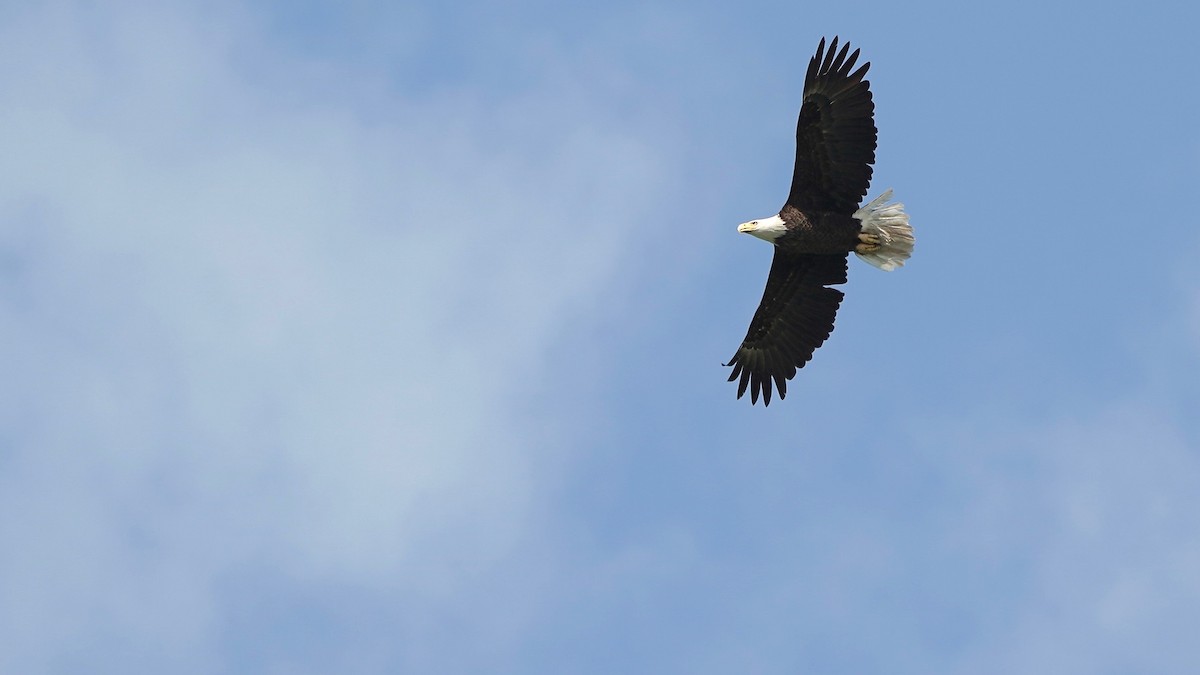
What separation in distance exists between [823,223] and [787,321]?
186 cm

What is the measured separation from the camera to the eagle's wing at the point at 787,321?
21.7 meters

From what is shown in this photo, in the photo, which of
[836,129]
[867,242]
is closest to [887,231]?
[867,242]

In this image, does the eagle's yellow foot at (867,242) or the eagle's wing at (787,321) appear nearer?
the eagle's yellow foot at (867,242)

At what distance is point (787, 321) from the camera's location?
22141 mm

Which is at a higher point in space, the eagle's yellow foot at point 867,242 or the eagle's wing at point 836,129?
the eagle's wing at point 836,129

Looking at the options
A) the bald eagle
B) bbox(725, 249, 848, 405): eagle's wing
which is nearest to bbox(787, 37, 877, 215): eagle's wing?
the bald eagle

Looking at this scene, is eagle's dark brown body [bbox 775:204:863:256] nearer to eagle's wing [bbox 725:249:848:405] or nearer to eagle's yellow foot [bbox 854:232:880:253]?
eagle's yellow foot [bbox 854:232:880:253]

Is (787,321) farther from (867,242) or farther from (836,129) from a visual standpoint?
(836,129)

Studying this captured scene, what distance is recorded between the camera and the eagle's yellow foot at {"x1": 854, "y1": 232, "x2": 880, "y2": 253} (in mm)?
20812

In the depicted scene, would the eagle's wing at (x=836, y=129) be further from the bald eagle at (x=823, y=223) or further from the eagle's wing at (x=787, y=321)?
the eagle's wing at (x=787, y=321)

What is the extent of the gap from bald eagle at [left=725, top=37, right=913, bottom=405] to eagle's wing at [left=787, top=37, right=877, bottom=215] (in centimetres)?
1

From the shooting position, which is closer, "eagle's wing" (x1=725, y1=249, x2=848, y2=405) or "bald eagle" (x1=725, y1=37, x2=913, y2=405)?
"bald eagle" (x1=725, y1=37, x2=913, y2=405)

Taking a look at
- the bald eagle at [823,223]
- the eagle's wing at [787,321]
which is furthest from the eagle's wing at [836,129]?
the eagle's wing at [787,321]

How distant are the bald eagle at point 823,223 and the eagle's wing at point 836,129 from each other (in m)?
0.01
